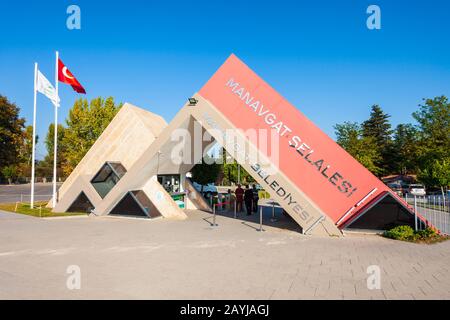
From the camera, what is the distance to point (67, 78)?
19578 millimetres

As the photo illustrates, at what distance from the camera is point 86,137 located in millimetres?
36375

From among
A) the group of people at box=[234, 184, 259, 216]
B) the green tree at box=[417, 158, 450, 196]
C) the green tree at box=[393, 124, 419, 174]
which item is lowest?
the group of people at box=[234, 184, 259, 216]

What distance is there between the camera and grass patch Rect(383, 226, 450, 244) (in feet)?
32.4

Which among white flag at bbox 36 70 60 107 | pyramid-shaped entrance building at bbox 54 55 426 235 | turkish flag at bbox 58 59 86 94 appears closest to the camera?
pyramid-shaped entrance building at bbox 54 55 426 235

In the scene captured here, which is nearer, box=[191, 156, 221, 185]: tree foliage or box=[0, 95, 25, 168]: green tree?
box=[191, 156, 221, 185]: tree foliage

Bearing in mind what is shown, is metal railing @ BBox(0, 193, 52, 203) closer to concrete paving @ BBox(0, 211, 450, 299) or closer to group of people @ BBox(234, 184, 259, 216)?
concrete paving @ BBox(0, 211, 450, 299)

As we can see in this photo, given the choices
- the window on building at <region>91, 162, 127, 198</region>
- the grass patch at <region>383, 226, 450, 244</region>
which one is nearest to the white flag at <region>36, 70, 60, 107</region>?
the window on building at <region>91, 162, 127, 198</region>

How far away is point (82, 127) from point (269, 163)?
3042 cm

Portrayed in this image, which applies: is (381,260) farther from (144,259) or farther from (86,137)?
(86,137)

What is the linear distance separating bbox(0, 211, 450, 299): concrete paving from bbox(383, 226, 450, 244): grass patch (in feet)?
1.37

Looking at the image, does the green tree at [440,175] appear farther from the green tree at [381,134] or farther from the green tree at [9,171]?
the green tree at [9,171]

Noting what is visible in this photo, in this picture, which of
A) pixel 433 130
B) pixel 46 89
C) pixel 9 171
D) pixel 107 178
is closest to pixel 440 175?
pixel 433 130

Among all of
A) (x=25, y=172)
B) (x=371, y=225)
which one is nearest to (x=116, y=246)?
(x=371, y=225)

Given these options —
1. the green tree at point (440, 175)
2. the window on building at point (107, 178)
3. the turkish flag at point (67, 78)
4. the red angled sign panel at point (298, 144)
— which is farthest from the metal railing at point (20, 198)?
the green tree at point (440, 175)
